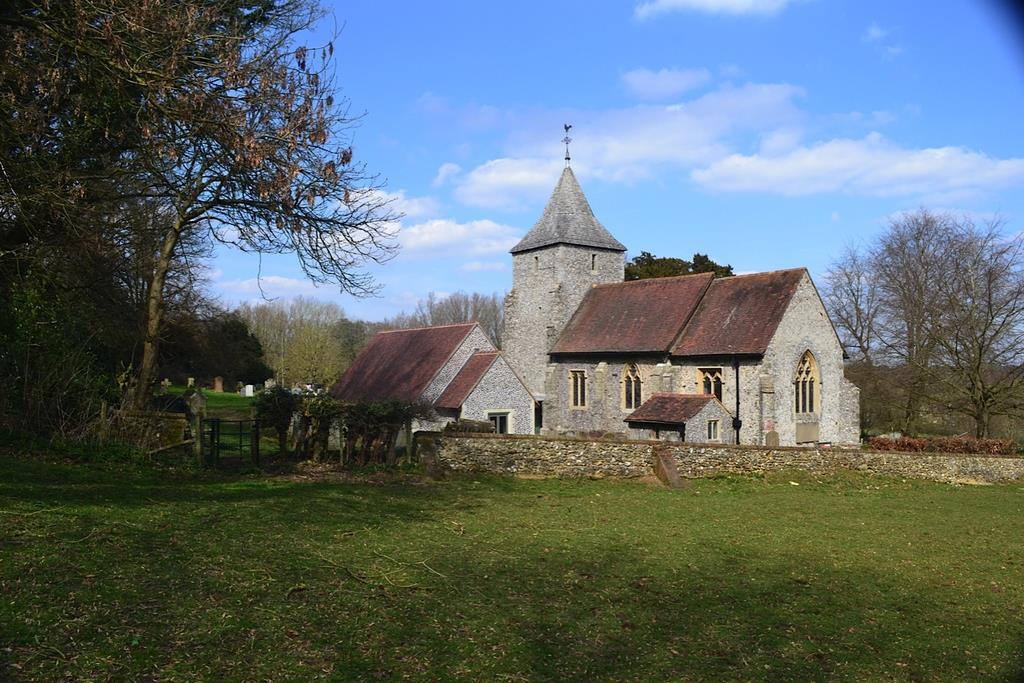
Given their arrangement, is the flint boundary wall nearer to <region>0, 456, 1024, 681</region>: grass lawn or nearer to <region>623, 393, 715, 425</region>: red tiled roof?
<region>0, 456, 1024, 681</region>: grass lawn

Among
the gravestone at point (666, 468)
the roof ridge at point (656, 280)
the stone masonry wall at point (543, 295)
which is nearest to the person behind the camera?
the gravestone at point (666, 468)

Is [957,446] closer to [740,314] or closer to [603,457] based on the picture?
[740,314]

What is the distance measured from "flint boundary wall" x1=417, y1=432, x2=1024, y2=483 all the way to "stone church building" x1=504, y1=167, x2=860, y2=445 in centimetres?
587

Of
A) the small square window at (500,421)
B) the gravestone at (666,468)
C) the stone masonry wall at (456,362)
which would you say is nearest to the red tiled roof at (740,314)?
the small square window at (500,421)

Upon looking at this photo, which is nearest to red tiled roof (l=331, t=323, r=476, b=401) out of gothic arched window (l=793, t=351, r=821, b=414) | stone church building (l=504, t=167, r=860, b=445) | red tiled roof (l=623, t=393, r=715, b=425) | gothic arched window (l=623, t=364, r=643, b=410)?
stone church building (l=504, t=167, r=860, b=445)

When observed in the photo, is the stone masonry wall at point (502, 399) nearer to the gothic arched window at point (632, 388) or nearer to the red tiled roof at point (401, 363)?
the red tiled roof at point (401, 363)

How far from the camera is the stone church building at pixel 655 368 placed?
3161 cm

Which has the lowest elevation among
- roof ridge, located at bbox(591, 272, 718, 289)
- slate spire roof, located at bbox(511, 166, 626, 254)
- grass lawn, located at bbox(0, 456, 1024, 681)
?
grass lawn, located at bbox(0, 456, 1024, 681)

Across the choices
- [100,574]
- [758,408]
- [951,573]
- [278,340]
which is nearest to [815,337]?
[758,408]

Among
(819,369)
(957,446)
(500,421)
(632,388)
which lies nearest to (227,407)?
(500,421)

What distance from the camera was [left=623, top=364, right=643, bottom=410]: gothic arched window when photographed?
35.9 metres

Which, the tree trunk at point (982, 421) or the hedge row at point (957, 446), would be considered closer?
Result: the hedge row at point (957, 446)

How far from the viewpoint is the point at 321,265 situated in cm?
1255

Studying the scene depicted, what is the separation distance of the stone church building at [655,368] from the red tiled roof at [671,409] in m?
0.05
